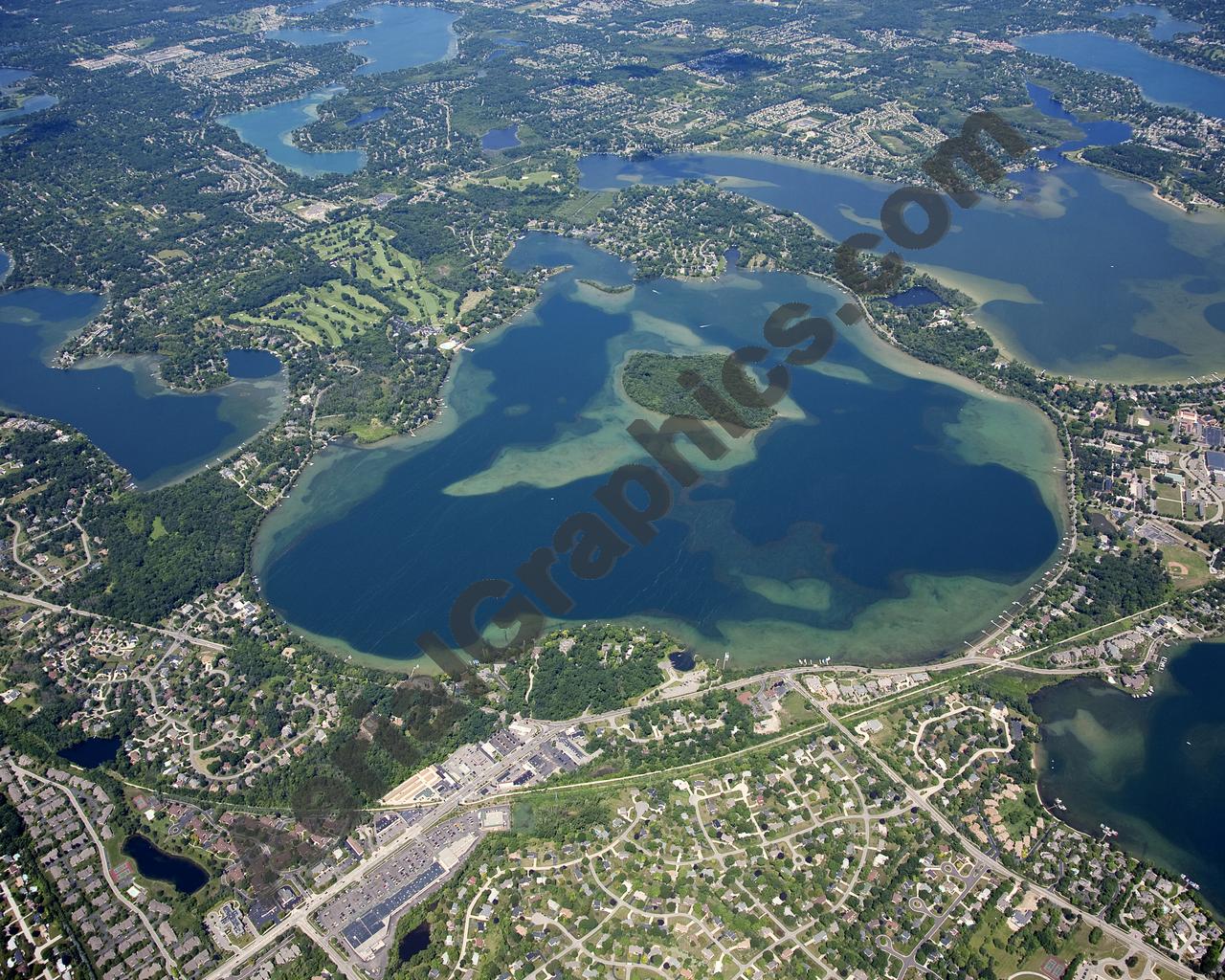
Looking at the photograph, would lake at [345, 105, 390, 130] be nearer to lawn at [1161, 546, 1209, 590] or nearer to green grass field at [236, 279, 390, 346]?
green grass field at [236, 279, 390, 346]

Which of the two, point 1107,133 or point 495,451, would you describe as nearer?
point 495,451

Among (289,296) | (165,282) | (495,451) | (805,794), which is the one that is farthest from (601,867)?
(165,282)

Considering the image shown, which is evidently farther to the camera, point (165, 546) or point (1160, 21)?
point (1160, 21)

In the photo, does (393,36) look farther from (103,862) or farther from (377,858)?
(377,858)

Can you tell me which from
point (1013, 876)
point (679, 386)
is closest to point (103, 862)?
point (1013, 876)

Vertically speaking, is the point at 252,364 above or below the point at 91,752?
above

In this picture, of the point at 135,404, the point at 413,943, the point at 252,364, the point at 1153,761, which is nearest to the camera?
the point at 413,943

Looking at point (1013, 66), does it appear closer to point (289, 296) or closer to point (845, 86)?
point (845, 86)
